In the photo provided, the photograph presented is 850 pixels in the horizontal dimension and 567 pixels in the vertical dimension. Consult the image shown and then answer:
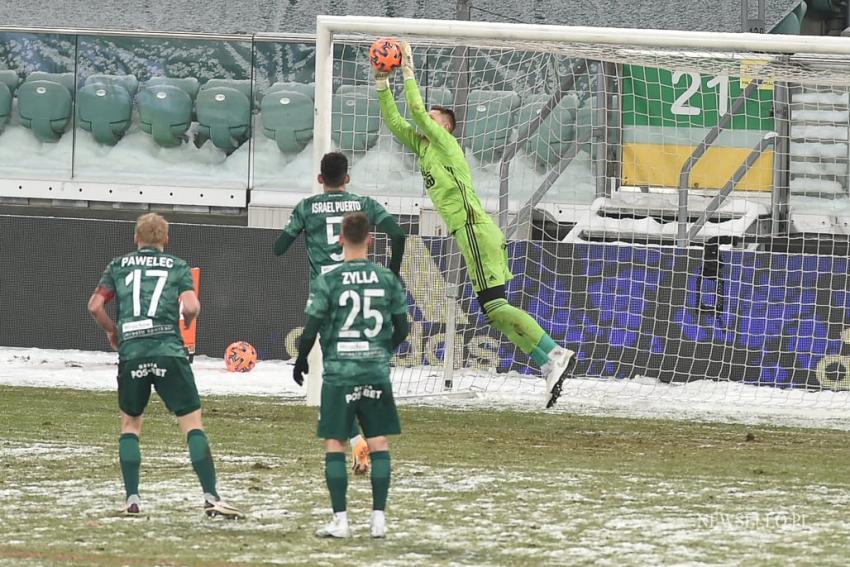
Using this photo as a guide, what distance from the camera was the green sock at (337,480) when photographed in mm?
7086

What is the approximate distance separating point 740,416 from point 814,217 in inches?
171

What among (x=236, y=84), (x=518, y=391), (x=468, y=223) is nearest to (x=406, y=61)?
(x=468, y=223)

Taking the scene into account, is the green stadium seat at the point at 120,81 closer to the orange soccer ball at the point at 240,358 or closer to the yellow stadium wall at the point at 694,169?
the orange soccer ball at the point at 240,358

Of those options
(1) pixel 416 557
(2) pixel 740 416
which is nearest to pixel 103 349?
(2) pixel 740 416

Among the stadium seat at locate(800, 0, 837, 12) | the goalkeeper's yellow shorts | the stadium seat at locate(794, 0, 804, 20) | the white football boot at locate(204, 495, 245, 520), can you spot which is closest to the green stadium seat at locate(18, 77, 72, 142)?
the goalkeeper's yellow shorts

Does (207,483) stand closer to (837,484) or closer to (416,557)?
(416,557)

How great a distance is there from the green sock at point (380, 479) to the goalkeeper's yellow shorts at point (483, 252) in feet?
14.2

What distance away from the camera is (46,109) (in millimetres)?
→ 19062

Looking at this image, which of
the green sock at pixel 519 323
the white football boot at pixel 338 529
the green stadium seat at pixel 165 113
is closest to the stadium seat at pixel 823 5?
the green stadium seat at pixel 165 113

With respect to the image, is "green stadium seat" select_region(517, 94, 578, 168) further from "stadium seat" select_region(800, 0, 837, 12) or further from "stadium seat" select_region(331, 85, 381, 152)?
"stadium seat" select_region(800, 0, 837, 12)

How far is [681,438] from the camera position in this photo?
37.5 ft

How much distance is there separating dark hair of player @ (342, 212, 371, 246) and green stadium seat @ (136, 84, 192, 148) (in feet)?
39.8

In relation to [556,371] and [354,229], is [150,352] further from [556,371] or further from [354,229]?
[556,371]

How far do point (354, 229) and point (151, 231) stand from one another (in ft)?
4.05
